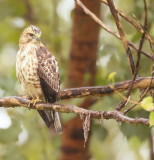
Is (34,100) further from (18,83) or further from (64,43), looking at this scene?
(64,43)

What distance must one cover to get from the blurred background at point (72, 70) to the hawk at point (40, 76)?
4.4 inches

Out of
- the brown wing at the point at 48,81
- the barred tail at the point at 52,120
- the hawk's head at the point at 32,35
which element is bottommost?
the barred tail at the point at 52,120

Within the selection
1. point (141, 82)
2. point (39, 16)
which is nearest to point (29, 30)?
point (39, 16)

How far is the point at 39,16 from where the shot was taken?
20.1 ft

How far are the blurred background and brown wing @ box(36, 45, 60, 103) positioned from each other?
18 centimetres

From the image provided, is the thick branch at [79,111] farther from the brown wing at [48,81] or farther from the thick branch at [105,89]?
the brown wing at [48,81]

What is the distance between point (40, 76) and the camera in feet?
14.6

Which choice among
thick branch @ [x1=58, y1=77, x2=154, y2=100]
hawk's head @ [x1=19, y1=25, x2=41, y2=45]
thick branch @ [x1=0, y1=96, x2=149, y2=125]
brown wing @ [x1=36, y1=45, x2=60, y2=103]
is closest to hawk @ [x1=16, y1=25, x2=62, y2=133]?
brown wing @ [x1=36, y1=45, x2=60, y2=103]

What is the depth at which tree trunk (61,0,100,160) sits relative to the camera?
5.30 meters

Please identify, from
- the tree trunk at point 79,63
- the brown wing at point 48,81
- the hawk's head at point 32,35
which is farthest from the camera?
the tree trunk at point 79,63

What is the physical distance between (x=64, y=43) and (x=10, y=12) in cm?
76

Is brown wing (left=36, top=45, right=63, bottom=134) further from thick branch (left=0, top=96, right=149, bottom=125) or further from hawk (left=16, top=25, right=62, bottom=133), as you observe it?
thick branch (left=0, top=96, right=149, bottom=125)

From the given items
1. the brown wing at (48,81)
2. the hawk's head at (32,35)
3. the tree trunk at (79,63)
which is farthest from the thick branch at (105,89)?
the tree trunk at (79,63)

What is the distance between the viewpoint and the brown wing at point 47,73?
4.32 m
